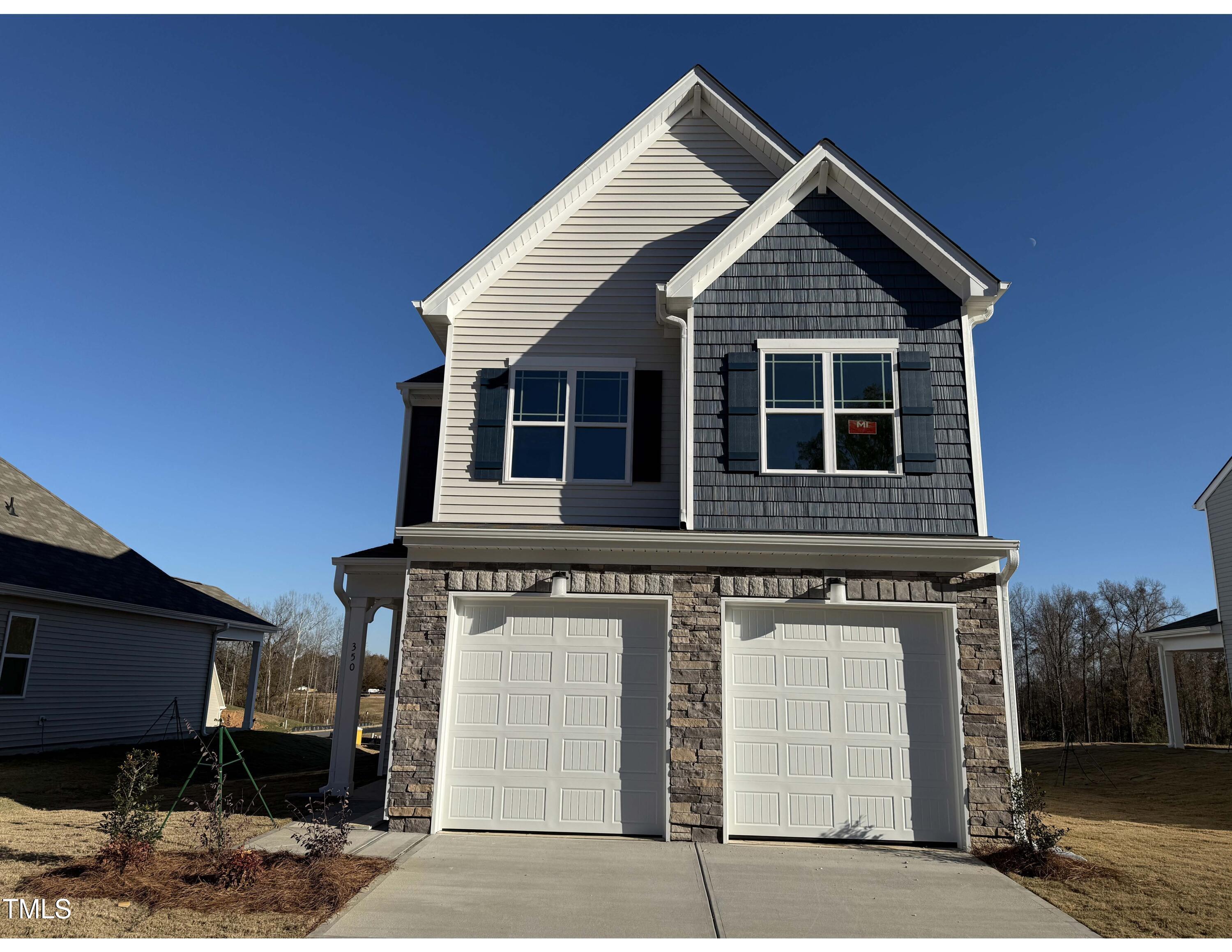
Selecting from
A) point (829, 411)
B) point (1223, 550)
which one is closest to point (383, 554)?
point (829, 411)

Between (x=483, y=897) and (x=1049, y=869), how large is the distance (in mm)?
5098

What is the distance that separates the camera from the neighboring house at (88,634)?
48.9 feet

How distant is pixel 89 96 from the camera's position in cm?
1244

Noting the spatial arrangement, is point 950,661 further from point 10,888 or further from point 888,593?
point 10,888

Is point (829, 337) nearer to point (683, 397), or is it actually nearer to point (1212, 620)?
point (683, 397)

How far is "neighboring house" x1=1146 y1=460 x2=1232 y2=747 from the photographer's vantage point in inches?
763

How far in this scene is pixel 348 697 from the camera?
404 inches

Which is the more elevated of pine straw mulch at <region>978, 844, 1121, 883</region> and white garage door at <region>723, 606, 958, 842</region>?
white garage door at <region>723, 606, 958, 842</region>

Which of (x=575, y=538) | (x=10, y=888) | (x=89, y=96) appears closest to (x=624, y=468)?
(x=575, y=538)

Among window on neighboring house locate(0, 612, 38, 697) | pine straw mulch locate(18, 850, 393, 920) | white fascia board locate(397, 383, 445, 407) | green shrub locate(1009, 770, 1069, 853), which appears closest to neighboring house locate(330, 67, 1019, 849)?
green shrub locate(1009, 770, 1069, 853)

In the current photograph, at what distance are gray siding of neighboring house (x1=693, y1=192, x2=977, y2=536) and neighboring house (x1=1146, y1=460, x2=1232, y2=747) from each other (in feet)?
49.4

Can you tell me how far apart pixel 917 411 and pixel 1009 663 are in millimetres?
2968

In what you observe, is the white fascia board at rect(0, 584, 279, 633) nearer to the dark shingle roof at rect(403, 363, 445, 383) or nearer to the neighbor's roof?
the neighbor's roof

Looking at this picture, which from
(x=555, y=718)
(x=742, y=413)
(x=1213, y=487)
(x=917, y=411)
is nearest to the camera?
(x=555, y=718)
